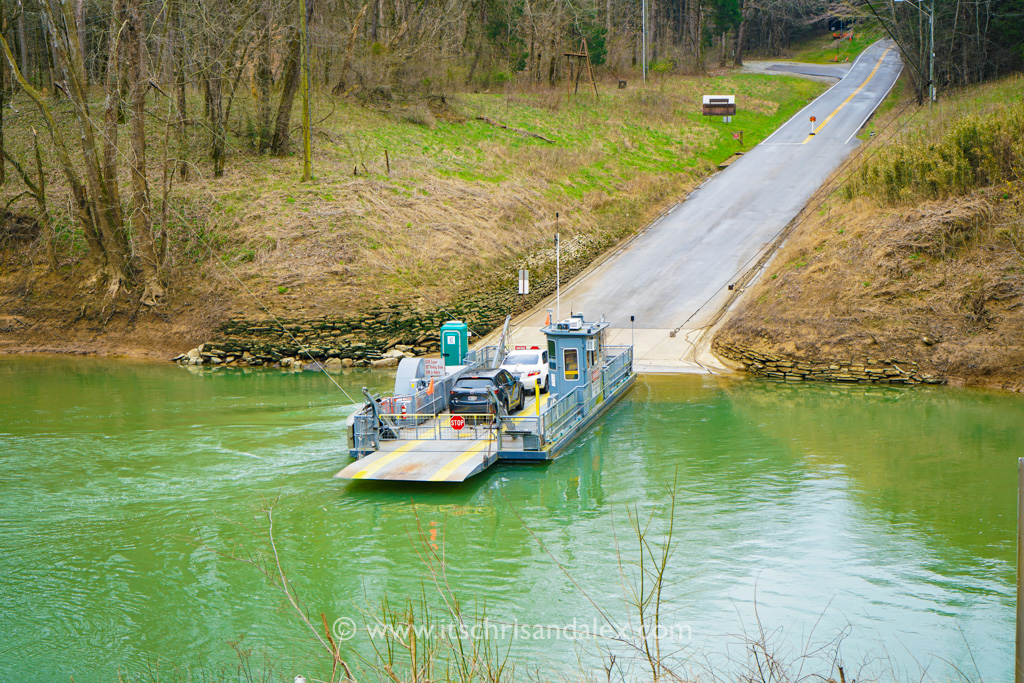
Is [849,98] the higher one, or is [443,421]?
[849,98]

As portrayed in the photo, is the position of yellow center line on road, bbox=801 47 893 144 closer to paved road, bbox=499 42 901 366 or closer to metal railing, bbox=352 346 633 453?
paved road, bbox=499 42 901 366

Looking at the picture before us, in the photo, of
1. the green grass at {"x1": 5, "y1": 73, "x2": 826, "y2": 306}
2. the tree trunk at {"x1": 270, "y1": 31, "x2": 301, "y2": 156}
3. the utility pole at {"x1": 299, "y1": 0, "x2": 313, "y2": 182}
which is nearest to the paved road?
the green grass at {"x1": 5, "y1": 73, "x2": 826, "y2": 306}

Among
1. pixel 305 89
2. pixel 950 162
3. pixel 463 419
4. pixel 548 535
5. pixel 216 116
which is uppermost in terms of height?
pixel 305 89

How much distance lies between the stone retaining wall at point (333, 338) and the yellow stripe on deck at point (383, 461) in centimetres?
1309

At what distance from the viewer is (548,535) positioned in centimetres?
1630

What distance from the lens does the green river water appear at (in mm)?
12047

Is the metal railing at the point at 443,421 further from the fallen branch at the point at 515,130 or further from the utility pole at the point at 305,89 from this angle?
the fallen branch at the point at 515,130

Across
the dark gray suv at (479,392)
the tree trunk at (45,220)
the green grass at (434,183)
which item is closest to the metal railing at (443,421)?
the dark gray suv at (479,392)

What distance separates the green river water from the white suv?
2.86 m

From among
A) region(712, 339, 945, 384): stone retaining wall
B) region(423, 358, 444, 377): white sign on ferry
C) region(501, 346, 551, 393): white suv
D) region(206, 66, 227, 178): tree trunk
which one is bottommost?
region(712, 339, 945, 384): stone retaining wall

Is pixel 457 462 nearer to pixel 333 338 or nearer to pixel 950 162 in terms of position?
pixel 333 338

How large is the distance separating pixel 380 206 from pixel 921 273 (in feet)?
78.3

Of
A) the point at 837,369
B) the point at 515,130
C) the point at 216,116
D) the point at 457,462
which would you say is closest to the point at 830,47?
the point at 515,130

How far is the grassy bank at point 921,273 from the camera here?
28.3 m
